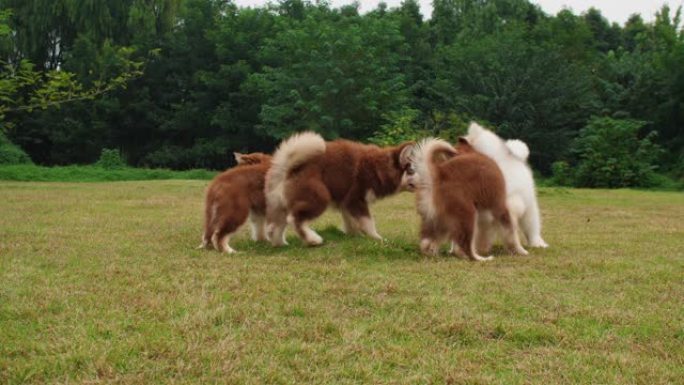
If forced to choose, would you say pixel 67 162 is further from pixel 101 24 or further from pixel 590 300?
pixel 590 300

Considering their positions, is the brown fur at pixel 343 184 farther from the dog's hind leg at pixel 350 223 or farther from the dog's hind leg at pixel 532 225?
the dog's hind leg at pixel 532 225

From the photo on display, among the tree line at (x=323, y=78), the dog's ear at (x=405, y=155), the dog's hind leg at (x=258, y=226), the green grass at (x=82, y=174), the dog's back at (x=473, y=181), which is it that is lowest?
the green grass at (x=82, y=174)

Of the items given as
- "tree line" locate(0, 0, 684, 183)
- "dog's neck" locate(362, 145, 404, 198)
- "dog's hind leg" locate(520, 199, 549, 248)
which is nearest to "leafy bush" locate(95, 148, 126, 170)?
"tree line" locate(0, 0, 684, 183)

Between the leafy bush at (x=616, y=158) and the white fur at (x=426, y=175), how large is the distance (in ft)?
63.5

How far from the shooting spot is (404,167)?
8.02 meters

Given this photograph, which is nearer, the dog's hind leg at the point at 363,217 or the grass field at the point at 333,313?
the grass field at the point at 333,313

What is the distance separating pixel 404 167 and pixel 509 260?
5.76 ft

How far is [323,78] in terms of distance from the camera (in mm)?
32875

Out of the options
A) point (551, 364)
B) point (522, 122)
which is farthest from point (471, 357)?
point (522, 122)

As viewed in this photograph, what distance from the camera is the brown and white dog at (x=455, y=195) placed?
6770mm

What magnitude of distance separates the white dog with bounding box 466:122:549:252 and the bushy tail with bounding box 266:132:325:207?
6.29 feet

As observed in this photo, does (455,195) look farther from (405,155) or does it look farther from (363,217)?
(363,217)

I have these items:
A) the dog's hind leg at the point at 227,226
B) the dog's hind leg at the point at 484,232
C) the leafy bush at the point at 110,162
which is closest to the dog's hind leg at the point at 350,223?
the dog's hind leg at the point at 227,226

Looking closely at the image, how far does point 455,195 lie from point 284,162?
1908 mm
